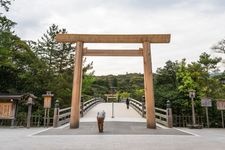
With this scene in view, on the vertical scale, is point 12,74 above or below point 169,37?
below

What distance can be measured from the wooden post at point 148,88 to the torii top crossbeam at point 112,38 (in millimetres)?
360

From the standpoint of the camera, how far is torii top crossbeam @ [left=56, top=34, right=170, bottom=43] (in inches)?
449

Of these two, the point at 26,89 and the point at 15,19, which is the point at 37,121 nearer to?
the point at 26,89

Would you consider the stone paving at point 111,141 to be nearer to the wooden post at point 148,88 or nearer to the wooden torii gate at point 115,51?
the wooden post at point 148,88

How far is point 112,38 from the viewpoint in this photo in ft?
37.5

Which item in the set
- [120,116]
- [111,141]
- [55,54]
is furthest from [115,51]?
[55,54]

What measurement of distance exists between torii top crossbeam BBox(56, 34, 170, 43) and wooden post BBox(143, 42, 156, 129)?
0.36 metres

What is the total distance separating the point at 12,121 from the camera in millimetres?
12125

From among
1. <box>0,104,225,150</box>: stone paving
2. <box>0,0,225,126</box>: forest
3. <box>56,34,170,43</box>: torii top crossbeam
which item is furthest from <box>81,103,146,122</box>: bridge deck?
<box>0,104,225,150</box>: stone paving

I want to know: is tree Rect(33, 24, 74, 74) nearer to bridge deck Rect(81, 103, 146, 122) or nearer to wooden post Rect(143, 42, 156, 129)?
bridge deck Rect(81, 103, 146, 122)

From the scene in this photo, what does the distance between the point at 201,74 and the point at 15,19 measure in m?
14.3

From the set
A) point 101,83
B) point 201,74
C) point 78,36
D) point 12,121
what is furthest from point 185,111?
point 101,83

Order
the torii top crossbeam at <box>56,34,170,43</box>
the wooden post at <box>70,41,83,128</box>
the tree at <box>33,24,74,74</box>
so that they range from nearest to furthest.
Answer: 1. the wooden post at <box>70,41,83,128</box>
2. the torii top crossbeam at <box>56,34,170,43</box>
3. the tree at <box>33,24,74,74</box>

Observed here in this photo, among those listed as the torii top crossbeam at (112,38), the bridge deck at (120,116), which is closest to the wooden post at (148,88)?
the torii top crossbeam at (112,38)
